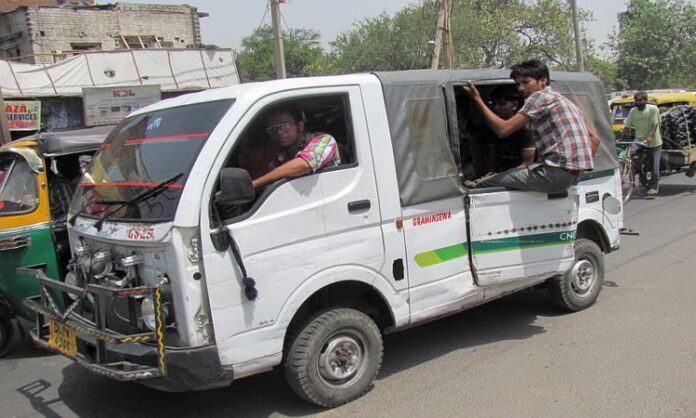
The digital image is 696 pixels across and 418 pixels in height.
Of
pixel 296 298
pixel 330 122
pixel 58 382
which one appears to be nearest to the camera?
pixel 296 298

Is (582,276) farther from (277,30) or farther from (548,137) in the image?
(277,30)

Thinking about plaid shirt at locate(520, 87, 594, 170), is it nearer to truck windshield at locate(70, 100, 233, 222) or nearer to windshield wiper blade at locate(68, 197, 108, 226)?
truck windshield at locate(70, 100, 233, 222)

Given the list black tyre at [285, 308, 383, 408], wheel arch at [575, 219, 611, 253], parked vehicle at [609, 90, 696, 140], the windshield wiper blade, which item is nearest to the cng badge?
wheel arch at [575, 219, 611, 253]

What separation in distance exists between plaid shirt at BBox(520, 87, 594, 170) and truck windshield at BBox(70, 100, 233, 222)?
2390 mm

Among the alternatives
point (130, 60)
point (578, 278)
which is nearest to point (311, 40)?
point (130, 60)

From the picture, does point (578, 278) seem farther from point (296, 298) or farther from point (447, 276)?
point (296, 298)

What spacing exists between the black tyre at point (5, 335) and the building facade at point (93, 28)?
56.6 feet

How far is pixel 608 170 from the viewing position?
5.30 metres

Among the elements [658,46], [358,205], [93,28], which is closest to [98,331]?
[358,205]

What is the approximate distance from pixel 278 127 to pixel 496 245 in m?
1.84

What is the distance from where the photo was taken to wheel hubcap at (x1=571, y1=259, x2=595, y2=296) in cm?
511

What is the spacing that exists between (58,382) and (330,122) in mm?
2841

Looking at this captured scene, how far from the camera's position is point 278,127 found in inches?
145

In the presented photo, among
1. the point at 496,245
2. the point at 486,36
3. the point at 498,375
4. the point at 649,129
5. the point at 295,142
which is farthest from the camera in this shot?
the point at 486,36
